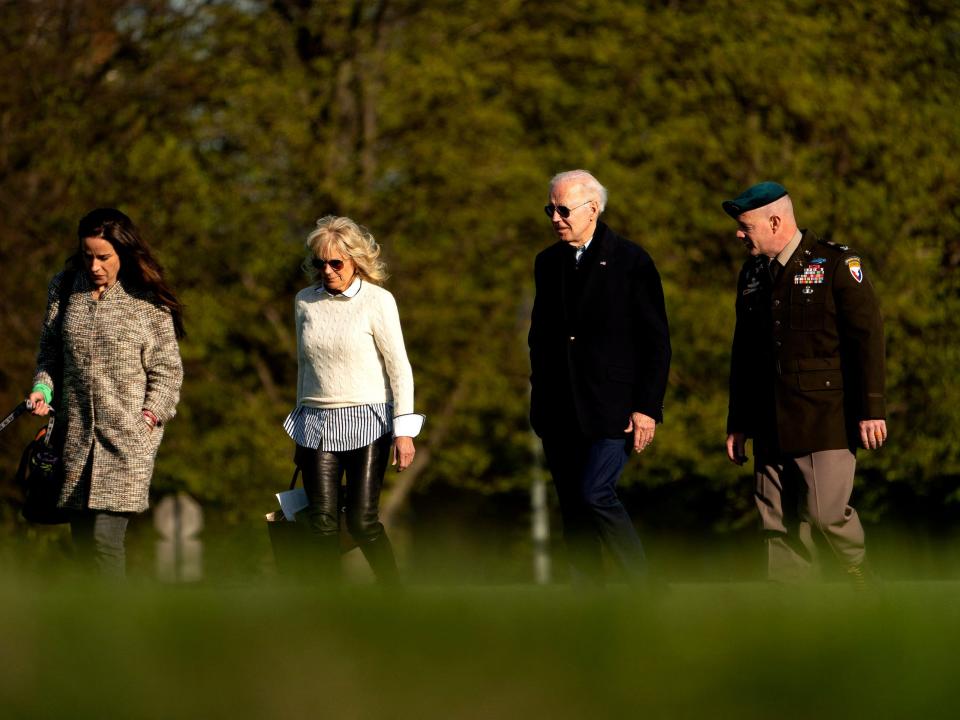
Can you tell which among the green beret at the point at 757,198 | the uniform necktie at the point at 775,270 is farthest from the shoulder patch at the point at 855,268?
the green beret at the point at 757,198

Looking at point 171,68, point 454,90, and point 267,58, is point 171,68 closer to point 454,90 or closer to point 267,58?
point 267,58

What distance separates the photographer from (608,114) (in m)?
17.9

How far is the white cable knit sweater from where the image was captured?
701cm

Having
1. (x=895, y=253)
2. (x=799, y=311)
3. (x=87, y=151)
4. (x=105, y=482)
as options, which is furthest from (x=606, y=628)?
(x=87, y=151)

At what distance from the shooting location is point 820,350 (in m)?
6.55

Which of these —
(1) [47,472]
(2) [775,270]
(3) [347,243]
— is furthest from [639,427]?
(1) [47,472]

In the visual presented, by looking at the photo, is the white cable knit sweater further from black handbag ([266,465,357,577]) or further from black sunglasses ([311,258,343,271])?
black handbag ([266,465,357,577])

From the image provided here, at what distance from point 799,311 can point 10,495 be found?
36.5 feet

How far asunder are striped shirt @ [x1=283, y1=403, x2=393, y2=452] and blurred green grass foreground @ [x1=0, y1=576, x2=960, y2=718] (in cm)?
414

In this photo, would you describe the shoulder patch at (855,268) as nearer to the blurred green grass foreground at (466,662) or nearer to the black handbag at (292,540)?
the black handbag at (292,540)

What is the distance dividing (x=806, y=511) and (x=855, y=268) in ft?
3.04

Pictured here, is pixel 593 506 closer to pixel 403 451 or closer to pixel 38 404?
pixel 403 451

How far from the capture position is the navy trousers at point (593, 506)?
6.59 m

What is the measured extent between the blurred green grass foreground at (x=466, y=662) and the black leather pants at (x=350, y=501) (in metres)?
4.17
